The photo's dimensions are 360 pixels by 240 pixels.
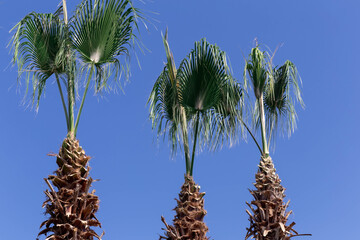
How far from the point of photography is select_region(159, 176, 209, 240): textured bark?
30.8ft

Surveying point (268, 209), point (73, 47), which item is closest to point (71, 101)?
point (73, 47)

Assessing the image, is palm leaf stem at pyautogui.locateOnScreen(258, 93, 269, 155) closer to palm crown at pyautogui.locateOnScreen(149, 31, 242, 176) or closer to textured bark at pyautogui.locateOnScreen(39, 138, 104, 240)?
palm crown at pyautogui.locateOnScreen(149, 31, 242, 176)

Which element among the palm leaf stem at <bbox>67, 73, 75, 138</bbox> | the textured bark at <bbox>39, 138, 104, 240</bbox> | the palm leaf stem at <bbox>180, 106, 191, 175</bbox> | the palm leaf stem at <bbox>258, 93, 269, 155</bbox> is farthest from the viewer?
the palm leaf stem at <bbox>258, 93, 269, 155</bbox>

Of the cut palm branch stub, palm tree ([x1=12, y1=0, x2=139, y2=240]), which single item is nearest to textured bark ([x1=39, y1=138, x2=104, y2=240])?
palm tree ([x1=12, y1=0, x2=139, y2=240])

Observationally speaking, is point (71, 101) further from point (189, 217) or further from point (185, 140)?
point (189, 217)

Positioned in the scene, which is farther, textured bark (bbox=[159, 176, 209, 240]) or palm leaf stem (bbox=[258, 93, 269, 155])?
palm leaf stem (bbox=[258, 93, 269, 155])

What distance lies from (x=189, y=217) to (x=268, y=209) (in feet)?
5.65

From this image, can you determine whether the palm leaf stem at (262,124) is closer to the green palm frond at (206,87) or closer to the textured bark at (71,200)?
the green palm frond at (206,87)

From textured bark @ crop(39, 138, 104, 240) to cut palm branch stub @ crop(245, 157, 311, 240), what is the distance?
370 centimetres

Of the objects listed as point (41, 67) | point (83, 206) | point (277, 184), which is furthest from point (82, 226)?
point (277, 184)

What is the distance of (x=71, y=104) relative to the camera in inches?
331

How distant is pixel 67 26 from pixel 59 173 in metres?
2.98

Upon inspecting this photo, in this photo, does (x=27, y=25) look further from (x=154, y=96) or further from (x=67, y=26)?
(x=154, y=96)

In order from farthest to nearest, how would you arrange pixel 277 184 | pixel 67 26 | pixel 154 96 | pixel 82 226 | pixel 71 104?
pixel 154 96 → pixel 277 184 → pixel 67 26 → pixel 71 104 → pixel 82 226
